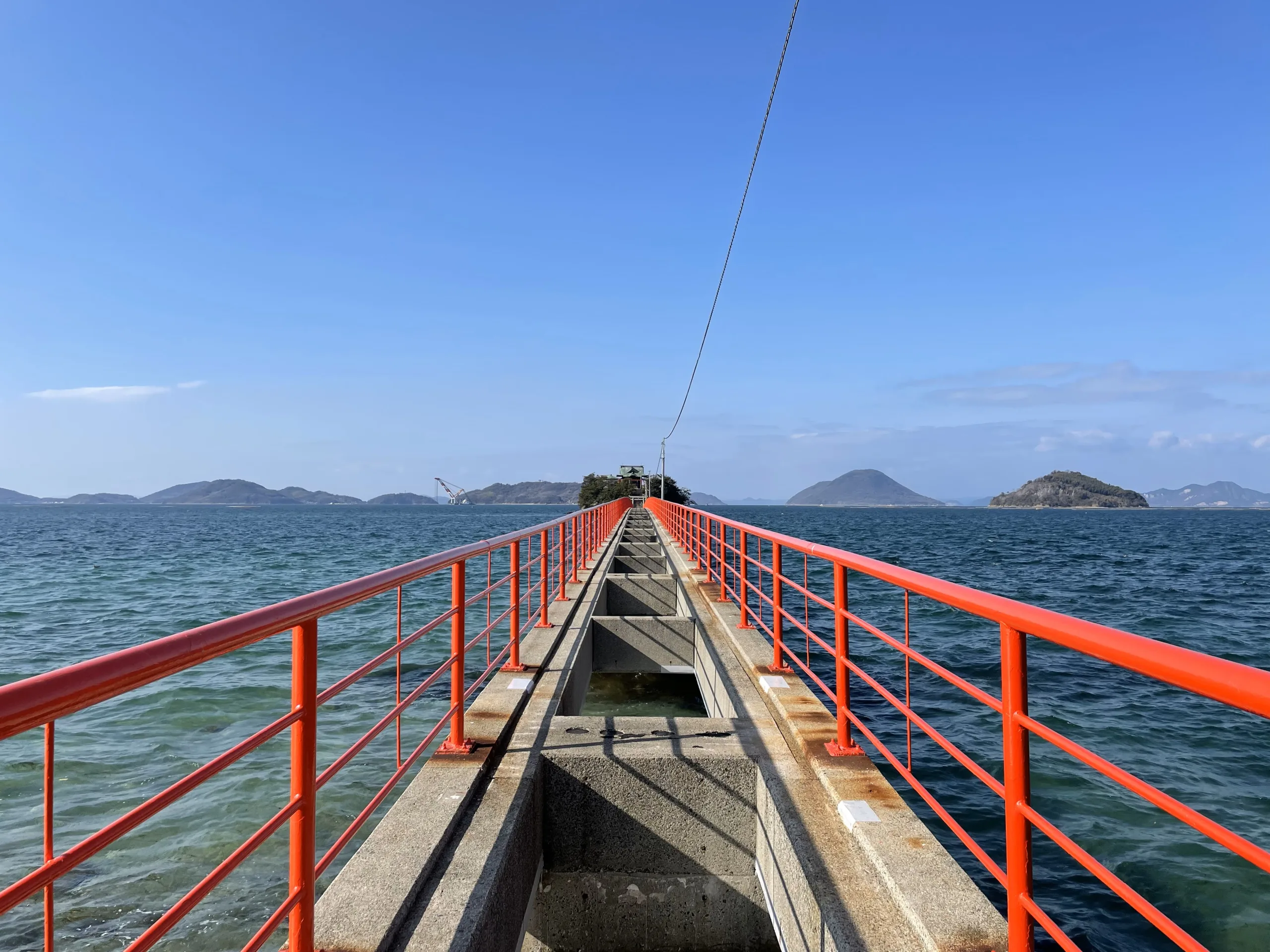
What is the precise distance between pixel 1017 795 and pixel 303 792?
196cm

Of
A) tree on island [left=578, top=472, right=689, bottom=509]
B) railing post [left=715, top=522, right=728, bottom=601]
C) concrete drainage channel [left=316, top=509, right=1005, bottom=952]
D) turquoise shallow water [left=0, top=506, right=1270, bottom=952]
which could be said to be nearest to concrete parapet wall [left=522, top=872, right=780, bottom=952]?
concrete drainage channel [left=316, top=509, right=1005, bottom=952]

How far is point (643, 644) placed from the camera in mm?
8398

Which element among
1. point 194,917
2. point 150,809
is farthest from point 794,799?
point 194,917

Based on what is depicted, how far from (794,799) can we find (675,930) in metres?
1.08

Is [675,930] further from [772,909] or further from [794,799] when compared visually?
[794,799]

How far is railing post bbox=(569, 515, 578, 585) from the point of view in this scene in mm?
10500

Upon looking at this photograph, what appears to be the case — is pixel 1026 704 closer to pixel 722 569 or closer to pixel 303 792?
pixel 303 792

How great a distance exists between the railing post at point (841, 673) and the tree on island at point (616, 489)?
64832 millimetres

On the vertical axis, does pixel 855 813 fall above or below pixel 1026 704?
below

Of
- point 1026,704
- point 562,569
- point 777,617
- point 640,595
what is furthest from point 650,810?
point 640,595

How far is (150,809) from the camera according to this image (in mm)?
1485

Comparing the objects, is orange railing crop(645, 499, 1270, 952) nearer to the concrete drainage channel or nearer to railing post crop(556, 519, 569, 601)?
the concrete drainage channel

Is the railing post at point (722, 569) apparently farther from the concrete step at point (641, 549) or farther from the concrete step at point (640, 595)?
the concrete step at point (641, 549)

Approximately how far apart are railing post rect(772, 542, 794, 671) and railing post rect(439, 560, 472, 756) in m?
2.11
